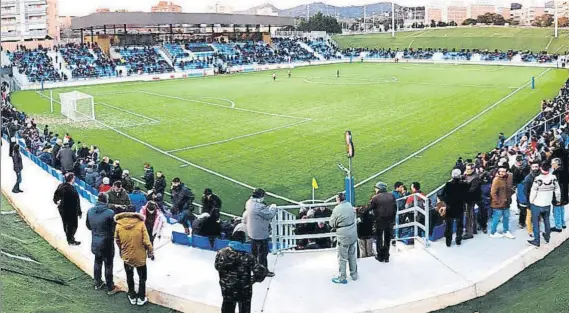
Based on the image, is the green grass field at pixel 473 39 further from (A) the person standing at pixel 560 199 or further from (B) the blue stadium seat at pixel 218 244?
(B) the blue stadium seat at pixel 218 244

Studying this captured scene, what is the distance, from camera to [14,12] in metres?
76.8

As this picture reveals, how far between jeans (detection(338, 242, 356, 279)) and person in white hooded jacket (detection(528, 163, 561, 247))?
3281mm

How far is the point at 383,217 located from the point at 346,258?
1.15 meters

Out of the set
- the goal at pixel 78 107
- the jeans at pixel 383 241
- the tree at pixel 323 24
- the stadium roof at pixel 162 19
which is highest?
the tree at pixel 323 24

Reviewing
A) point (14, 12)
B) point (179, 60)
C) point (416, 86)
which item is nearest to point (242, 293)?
point (416, 86)

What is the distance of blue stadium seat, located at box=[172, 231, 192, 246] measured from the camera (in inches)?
414

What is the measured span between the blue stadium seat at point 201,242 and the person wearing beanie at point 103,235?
6.31 feet

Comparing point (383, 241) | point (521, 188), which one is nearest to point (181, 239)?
point (383, 241)

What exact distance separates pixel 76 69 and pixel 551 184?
5010 cm

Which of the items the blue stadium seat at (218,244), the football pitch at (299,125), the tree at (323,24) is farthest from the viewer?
the tree at (323,24)

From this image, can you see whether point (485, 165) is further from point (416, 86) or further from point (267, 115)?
point (416, 86)

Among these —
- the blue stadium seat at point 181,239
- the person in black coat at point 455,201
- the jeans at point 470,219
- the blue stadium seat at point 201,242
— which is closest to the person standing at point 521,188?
the jeans at point 470,219

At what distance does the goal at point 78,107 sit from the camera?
103ft

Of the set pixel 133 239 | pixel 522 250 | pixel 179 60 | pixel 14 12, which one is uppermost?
pixel 14 12
